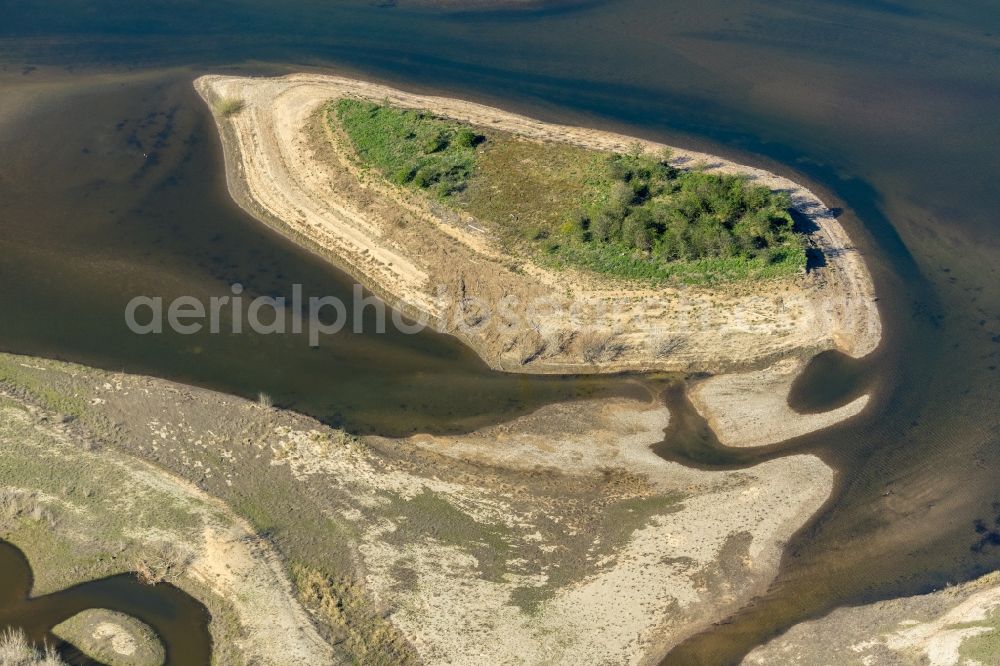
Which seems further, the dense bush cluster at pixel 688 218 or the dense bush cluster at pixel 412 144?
the dense bush cluster at pixel 412 144

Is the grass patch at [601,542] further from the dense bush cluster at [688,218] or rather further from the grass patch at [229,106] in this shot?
the grass patch at [229,106]

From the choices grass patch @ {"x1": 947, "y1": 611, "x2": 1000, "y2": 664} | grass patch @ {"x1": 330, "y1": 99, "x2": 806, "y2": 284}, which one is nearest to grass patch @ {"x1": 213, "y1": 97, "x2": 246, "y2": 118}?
grass patch @ {"x1": 330, "y1": 99, "x2": 806, "y2": 284}

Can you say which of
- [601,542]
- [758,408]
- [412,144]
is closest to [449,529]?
[601,542]

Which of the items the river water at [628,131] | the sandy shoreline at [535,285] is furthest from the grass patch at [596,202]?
the river water at [628,131]

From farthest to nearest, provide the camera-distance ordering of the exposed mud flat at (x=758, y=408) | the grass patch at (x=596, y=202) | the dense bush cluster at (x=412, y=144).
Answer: the dense bush cluster at (x=412, y=144), the grass patch at (x=596, y=202), the exposed mud flat at (x=758, y=408)

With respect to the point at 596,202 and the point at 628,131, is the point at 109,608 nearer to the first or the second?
the point at 596,202

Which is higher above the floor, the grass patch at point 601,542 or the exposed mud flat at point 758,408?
the exposed mud flat at point 758,408

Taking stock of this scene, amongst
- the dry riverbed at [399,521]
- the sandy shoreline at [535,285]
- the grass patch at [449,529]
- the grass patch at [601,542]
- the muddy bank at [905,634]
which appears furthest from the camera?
the sandy shoreline at [535,285]


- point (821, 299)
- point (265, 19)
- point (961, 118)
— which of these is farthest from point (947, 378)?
point (265, 19)

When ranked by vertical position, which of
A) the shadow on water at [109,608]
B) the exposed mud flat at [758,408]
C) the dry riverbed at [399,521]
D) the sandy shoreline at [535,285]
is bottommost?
the shadow on water at [109,608]
